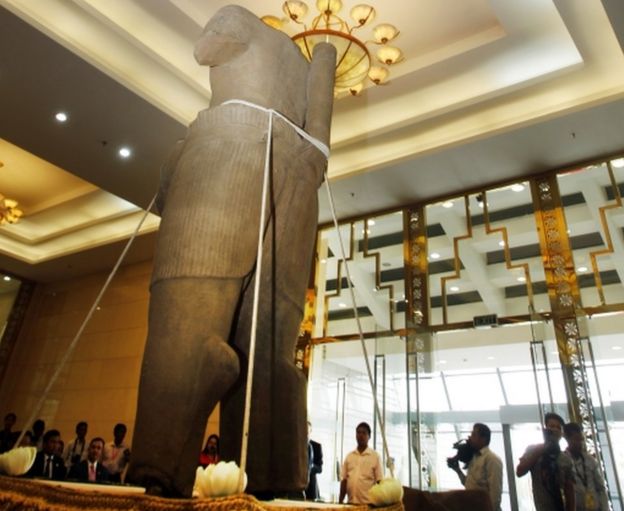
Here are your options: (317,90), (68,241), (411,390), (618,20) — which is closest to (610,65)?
(618,20)

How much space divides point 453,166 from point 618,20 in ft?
7.95

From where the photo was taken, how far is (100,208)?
962cm

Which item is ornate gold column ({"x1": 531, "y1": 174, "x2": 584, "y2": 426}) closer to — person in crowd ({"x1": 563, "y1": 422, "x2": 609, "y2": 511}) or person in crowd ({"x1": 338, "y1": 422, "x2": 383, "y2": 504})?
person in crowd ({"x1": 563, "y1": 422, "x2": 609, "y2": 511})

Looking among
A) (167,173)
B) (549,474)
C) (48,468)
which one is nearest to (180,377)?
(167,173)

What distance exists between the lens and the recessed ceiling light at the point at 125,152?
6.59 m

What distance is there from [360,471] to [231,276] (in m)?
4.02

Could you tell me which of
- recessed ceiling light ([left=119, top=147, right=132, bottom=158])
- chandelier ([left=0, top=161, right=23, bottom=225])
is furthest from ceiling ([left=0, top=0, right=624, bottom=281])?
chandelier ([left=0, top=161, right=23, bottom=225])

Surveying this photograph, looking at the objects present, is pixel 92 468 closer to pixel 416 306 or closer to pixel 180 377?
pixel 416 306

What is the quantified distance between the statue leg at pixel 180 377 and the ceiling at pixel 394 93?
4.71m

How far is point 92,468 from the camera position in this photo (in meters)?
5.27

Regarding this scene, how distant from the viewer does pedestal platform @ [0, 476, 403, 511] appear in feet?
2.61

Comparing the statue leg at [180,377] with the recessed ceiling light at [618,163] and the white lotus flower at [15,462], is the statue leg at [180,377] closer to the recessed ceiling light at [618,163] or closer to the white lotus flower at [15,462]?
the white lotus flower at [15,462]

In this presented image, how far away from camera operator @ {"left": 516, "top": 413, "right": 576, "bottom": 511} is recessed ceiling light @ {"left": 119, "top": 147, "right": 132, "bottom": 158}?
222 inches

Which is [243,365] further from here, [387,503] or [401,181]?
[401,181]
